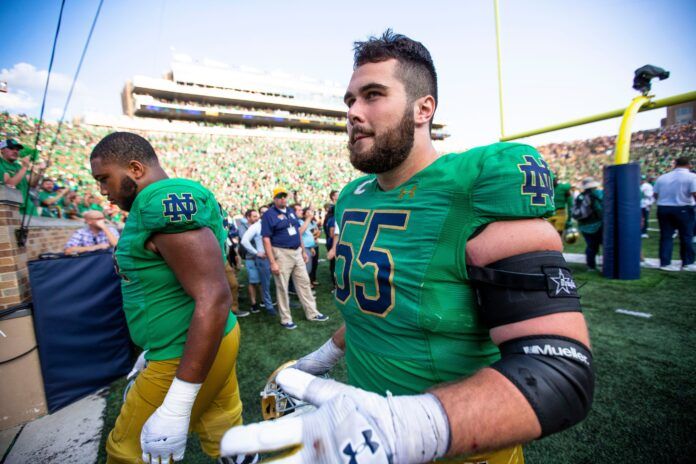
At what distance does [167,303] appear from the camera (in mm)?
1675

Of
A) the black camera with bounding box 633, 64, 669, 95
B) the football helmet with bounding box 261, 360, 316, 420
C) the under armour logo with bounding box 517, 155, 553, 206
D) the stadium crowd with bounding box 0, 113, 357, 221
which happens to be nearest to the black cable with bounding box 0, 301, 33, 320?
the football helmet with bounding box 261, 360, 316, 420

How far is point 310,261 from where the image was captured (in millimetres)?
7066

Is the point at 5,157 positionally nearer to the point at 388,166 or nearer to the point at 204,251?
the point at 204,251

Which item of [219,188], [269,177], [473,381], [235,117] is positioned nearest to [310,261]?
[473,381]

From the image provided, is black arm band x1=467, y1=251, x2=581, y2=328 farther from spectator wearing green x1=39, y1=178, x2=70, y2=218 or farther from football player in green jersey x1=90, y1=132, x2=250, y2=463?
spectator wearing green x1=39, y1=178, x2=70, y2=218

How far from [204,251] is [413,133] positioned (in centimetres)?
113

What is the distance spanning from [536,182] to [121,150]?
2.07 metres

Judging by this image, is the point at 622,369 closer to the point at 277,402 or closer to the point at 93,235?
the point at 277,402

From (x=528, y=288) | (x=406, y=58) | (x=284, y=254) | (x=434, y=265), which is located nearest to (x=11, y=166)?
(x=284, y=254)

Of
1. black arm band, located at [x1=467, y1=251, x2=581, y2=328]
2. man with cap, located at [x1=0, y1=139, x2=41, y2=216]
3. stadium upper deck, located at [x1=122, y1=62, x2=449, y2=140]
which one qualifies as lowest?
black arm band, located at [x1=467, y1=251, x2=581, y2=328]

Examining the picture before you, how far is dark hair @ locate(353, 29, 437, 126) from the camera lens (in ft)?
4.19

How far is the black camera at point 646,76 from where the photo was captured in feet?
13.8

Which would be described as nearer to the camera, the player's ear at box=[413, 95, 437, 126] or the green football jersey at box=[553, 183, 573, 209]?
the player's ear at box=[413, 95, 437, 126]

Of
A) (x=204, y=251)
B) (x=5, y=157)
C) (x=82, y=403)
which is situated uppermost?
(x=5, y=157)
